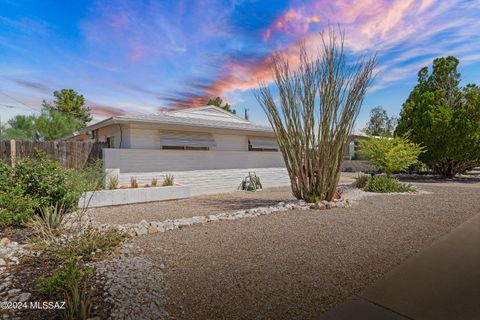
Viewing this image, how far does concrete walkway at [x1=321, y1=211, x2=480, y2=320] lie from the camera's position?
2.27 m

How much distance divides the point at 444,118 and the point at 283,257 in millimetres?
16280

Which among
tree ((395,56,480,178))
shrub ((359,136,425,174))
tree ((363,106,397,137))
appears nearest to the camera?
shrub ((359,136,425,174))

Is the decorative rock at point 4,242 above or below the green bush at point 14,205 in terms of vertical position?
below

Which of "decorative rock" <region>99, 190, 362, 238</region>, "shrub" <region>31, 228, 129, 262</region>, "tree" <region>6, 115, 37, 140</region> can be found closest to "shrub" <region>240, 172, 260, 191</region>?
"decorative rock" <region>99, 190, 362, 238</region>

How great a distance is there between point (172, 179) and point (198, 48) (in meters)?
5.84

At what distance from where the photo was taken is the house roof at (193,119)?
948 centimetres

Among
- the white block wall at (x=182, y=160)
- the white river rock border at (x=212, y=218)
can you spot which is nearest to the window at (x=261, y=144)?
the white block wall at (x=182, y=160)

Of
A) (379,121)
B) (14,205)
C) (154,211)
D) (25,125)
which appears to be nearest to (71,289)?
(14,205)

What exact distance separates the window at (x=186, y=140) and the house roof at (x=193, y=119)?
1.85 feet

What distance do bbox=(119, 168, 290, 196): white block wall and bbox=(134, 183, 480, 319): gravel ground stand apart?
534 centimetres

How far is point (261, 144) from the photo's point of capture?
1330cm

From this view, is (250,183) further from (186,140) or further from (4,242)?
(4,242)

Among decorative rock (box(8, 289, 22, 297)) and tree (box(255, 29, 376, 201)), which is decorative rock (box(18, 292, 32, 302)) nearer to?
decorative rock (box(8, 289, 22, 297))

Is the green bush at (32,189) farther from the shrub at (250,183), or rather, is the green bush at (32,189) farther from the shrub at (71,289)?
the shrub at (250,183)
